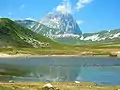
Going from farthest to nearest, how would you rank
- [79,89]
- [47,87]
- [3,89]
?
[79,89] → [47,87] → [3,89]

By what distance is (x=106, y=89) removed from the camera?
58.9 metres

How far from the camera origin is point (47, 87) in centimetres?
5138

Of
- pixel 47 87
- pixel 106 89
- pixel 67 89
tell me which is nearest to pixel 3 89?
pixel 47 87

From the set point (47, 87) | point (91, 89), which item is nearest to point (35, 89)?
point (47, 87)

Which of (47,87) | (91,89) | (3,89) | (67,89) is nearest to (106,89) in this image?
(91,89)

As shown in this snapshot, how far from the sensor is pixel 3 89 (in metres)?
41.6

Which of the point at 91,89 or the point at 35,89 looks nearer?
the point at 35,89

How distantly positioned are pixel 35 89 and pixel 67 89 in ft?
19.4

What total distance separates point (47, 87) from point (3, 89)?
35.8ft

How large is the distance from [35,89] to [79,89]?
291 inches

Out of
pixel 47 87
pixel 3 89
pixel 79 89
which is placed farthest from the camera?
pixel 79 89

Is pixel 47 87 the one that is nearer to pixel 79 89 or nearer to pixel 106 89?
pixel 79 89

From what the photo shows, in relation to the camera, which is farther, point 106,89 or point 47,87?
point 106,89

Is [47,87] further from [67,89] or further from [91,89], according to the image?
[91,89]
